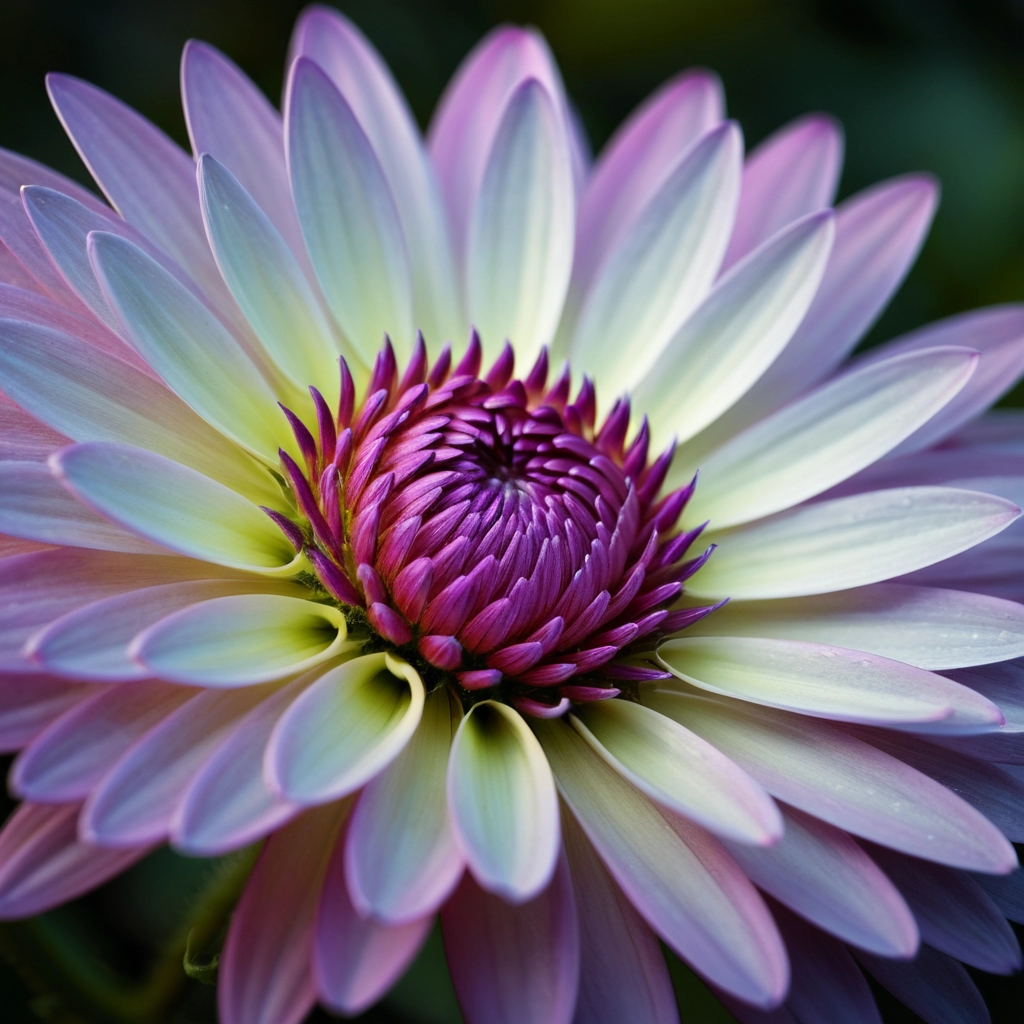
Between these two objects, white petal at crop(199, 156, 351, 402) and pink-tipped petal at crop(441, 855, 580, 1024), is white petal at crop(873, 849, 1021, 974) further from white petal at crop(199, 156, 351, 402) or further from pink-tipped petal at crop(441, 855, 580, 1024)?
white petal at crop(199, 156, 351, 402)

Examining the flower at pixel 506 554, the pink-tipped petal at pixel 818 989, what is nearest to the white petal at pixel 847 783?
the flower at pixel 506 554

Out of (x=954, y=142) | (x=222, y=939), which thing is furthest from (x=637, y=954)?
(x=954, y=142)

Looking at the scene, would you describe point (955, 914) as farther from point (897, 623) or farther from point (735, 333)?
point (735, 333)

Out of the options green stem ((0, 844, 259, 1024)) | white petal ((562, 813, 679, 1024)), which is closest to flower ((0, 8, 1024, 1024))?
white petal ((562, 813, 679, 1024))

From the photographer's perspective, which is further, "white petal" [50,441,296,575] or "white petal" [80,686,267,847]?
"white petal" [50,441,296,575]

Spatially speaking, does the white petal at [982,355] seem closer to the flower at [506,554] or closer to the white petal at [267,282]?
the flower at [506,554]

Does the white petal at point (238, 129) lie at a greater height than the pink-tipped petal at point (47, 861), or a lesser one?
greater
